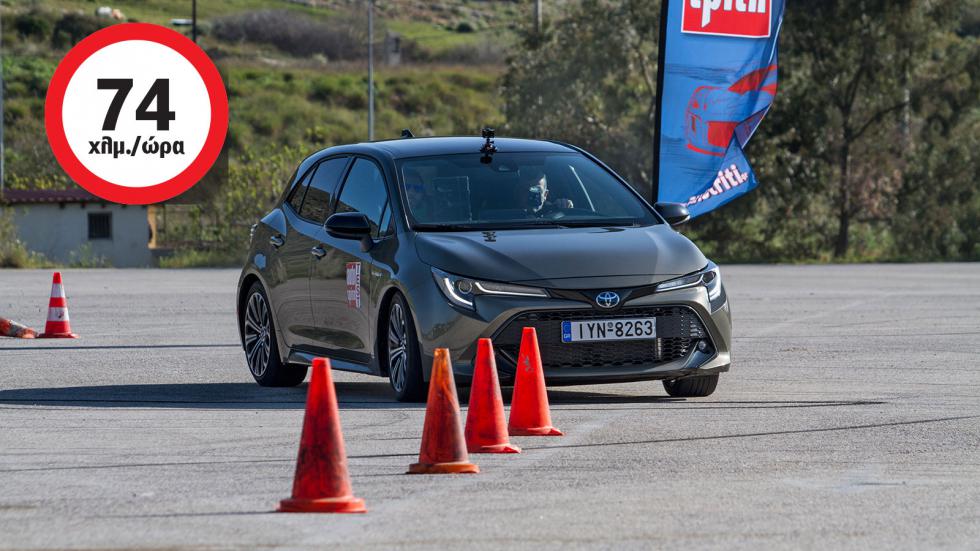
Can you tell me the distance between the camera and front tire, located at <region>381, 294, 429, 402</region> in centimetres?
1074

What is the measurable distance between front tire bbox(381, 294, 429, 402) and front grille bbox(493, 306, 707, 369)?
581 millimetres

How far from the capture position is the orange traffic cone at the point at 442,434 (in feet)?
25.1

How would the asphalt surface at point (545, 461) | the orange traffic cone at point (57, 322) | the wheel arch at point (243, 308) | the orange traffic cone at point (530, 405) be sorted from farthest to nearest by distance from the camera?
1. the orange traffic cone at point (57, 322)
2. the wheel arch at point (243, 308)
3. the orange traffic cone at point (530, 405)
4. the asphalt surface at point (545, 461)

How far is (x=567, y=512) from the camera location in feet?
22.4

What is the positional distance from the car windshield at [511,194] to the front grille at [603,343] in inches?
42.1

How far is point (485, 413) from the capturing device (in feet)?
28.0

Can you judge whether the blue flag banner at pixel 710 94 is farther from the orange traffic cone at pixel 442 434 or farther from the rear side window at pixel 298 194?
the orange traffic cone at pixel 442 434

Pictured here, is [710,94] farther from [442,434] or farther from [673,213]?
[442,434]

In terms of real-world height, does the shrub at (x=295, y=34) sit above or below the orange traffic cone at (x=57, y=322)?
above

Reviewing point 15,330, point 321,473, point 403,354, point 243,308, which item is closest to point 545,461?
point 321,473

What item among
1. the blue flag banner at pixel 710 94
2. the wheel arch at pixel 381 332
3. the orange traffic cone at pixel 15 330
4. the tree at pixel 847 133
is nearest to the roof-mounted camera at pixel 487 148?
the wheel arch at pixel 381 332

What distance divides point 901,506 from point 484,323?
3.86 m

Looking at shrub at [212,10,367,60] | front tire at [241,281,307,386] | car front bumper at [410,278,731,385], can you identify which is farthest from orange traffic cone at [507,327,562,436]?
shrub at [212,10,367,60]

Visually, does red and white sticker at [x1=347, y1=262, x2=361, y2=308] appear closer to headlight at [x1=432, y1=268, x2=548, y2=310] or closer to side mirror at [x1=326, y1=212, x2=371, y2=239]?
side mirror at [x1=326, y1=212, x2=371, y2=239]
